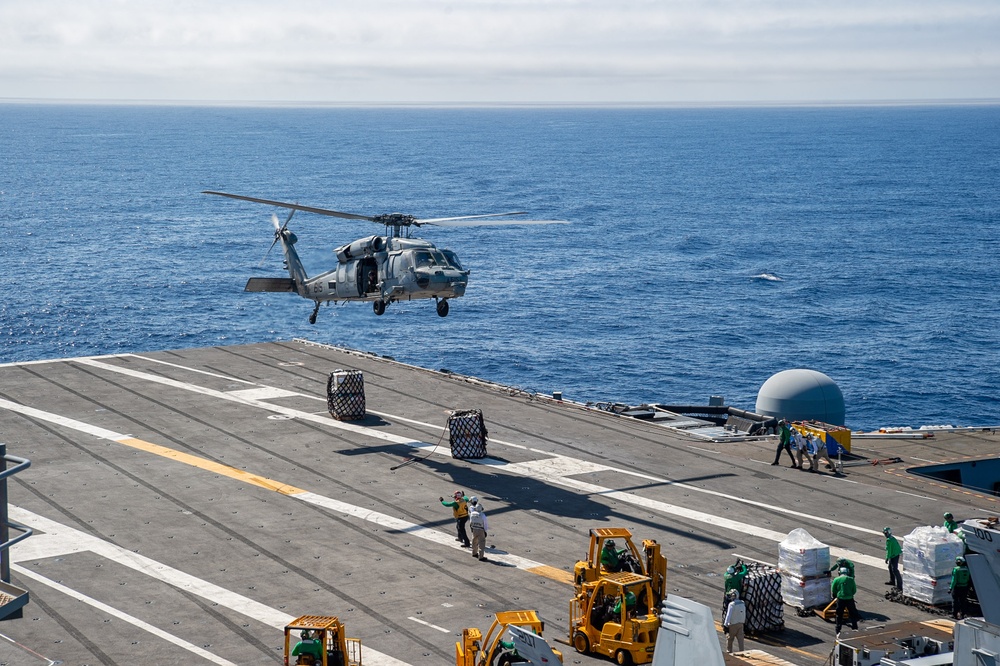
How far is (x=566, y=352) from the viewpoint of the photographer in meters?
78.8

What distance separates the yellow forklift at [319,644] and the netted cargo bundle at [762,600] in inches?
351

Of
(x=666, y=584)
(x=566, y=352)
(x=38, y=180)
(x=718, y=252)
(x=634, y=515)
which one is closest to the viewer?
(x=666, y=584)

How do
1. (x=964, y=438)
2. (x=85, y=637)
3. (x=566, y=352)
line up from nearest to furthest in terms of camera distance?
(x=85, y=637) → (x=964, y=438) → (x=566, y=352)

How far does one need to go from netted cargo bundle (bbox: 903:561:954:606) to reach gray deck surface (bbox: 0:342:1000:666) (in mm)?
625

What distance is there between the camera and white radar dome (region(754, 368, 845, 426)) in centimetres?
4659

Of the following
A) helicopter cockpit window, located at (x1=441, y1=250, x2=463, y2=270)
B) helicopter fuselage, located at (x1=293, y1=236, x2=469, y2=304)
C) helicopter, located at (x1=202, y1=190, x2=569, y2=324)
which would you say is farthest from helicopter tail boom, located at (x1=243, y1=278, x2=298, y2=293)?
helicopter cockpit window, located at (x1=441, y1=250, x2=463, y2=270)

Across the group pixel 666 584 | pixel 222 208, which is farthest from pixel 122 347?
pixel 222 208

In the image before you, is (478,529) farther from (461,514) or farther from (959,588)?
(959,588)

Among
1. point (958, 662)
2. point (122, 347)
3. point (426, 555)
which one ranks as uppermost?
point (958, 662)

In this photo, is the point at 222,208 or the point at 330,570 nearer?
the point at 330,570

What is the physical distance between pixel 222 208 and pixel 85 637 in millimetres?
142250

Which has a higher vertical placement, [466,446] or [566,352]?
[466,446]

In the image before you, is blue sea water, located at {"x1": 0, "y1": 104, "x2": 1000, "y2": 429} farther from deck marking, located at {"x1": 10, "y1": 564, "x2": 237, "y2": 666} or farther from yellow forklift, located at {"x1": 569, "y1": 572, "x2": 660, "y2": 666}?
yellow forklift, located at {"x1": 569, "y1": 572, "x2": 660, "y2": 666}

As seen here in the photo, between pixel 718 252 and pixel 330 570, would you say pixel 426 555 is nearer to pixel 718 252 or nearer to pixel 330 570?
pixel 330 570
